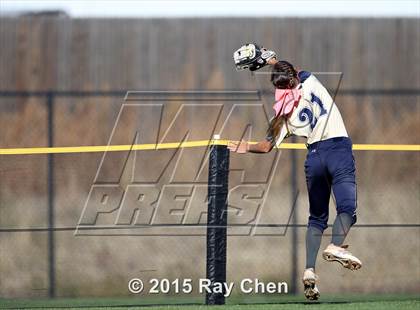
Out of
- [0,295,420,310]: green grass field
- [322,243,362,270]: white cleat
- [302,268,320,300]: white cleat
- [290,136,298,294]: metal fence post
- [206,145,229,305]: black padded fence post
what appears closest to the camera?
[322,243,362,270]: white cleat

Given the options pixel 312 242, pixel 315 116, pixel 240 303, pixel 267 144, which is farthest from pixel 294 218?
pixel 315 116

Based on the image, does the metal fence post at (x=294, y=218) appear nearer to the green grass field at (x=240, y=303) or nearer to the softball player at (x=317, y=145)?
the green grass field at (x=240, y=303)

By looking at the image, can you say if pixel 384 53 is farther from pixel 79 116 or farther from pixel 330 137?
pixel 330 137

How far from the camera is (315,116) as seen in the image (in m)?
7.16

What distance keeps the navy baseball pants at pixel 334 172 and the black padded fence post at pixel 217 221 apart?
1.78 metres

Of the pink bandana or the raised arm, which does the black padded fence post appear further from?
the pink bandana

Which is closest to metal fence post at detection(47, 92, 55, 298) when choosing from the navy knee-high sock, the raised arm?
the raised arm

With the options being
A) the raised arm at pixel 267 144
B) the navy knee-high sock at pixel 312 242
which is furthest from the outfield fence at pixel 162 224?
the navy knee-high sock at pixel 312 242

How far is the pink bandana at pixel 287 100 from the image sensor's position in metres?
7.15

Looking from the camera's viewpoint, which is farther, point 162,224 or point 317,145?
point 162,224

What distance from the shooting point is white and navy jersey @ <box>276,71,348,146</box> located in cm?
714

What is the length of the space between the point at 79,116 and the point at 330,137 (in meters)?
5.38

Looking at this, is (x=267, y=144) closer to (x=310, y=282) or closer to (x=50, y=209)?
(x=310, y=282)

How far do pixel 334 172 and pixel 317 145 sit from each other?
0.23 meters
